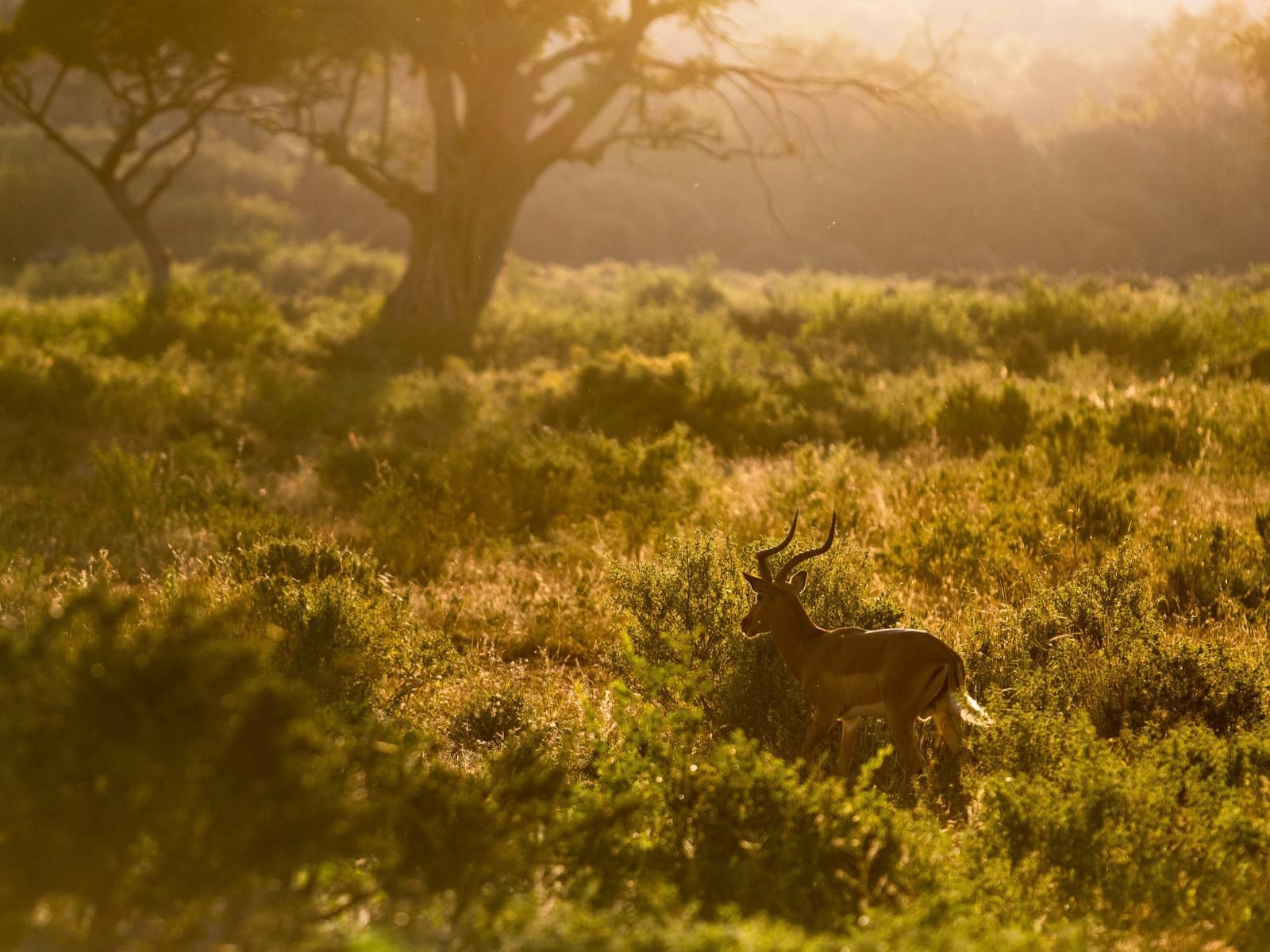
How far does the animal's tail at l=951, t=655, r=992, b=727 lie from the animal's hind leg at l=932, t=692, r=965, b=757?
30 mm

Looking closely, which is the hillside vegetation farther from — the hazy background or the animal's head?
the hazy background

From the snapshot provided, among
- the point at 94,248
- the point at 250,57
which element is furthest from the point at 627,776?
the point at 94,248

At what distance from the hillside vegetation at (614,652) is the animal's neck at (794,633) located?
0.39 m

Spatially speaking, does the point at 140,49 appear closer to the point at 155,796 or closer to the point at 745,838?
the point at 745,838

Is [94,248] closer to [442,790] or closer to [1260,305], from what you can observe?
[1260,305]

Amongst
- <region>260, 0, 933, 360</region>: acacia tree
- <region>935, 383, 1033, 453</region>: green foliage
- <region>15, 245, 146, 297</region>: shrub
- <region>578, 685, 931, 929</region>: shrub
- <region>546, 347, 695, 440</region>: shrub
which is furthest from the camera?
<region>15, 245, 146, 297</region>: shrub

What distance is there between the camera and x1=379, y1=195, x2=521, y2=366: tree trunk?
1911 cm

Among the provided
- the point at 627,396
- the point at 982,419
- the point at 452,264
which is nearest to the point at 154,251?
the point at 452,264

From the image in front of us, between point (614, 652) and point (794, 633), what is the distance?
1.24m

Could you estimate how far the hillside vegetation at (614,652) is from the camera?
2.48m

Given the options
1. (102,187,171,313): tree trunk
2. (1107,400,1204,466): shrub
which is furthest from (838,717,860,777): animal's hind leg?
(102,187,171,313): tree trunk

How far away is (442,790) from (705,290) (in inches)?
874

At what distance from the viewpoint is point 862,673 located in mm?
4414

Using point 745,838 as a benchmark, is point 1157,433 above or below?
above
